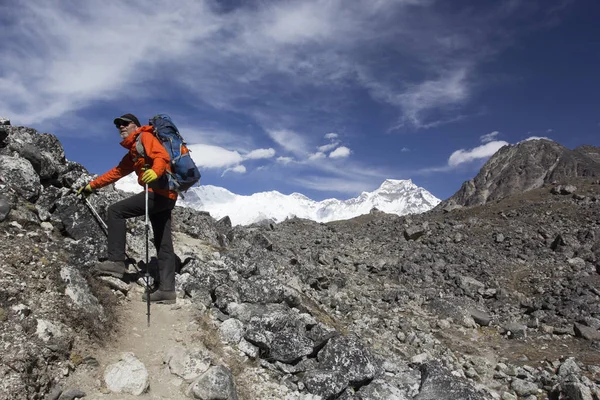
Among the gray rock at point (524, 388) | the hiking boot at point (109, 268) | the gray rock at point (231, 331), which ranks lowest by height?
the gray rock at point (524, 388)

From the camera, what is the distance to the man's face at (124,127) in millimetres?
7423

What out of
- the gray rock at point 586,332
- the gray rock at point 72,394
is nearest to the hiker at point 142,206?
the gray rock at point 72,394

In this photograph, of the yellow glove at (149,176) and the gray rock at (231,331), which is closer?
the yellow glove at (149,176)

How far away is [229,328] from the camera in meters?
7.43

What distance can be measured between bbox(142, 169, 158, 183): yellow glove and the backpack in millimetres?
507

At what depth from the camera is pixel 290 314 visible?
27.1ft

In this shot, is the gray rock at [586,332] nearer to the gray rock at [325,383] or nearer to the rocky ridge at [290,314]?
the rocky ridge at [290,314]

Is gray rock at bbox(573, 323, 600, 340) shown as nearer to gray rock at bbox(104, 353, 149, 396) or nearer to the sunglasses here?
gray rock at bbox(104, 353, 149, 396)

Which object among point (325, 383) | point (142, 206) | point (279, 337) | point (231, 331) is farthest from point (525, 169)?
point (142, 206)

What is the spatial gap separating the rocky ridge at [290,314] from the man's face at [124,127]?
194 centimetres

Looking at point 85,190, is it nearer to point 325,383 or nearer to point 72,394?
point 72,394

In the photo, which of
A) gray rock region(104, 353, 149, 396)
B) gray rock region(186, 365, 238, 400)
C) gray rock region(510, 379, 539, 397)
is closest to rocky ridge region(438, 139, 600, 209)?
gray rock region(510, 379, 539, 397)

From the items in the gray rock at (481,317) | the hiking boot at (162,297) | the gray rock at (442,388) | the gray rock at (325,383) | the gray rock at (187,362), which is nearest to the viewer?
the gray rock at (187,362)

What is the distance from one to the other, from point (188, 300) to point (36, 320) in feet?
9.45
